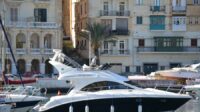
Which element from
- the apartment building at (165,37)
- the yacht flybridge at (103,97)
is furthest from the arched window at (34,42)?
the yacht flybridge at (103,97)

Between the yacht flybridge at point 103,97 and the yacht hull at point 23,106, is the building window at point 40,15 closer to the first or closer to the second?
the yacht flybridge at point 103,97

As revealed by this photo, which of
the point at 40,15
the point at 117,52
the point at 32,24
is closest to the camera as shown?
the point at 32,24

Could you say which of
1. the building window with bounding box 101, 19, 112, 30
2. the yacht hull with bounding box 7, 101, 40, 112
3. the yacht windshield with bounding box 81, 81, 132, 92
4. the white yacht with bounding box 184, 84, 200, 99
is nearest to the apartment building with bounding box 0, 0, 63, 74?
the building window with bounding box 101, 19, 112, 30

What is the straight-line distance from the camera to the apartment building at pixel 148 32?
7719 centimetres

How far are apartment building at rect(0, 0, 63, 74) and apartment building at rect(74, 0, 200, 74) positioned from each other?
5309 millimetres

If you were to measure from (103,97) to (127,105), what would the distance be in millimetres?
1480

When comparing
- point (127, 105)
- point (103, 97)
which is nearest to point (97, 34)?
point (127, 105)

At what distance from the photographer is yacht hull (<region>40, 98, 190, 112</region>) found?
32.7m

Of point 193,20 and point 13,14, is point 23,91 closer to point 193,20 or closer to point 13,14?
point 13,14

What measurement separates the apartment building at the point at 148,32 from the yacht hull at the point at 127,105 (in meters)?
43.2

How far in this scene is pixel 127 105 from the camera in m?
33.1

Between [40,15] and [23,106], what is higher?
[40,15]

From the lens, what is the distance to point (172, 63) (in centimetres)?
7844

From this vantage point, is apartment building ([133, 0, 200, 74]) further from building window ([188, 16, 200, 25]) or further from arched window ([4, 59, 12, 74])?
arched window ([4, 59, 12, 74])
